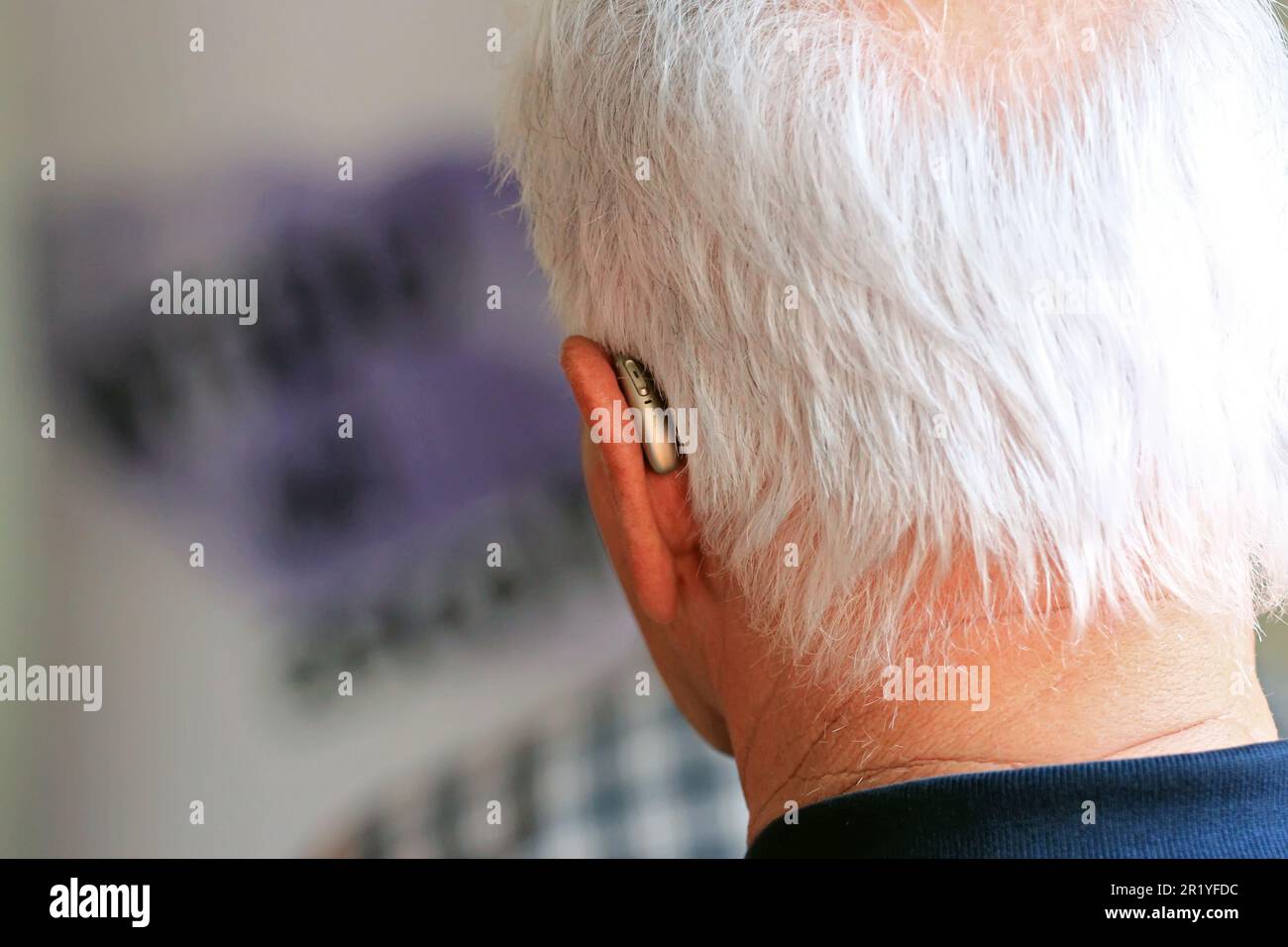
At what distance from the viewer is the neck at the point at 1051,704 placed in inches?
20.6

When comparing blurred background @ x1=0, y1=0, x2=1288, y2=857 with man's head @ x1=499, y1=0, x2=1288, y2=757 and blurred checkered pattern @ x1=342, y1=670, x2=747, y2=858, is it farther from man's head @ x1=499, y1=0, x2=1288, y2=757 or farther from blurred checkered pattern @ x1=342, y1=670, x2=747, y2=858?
man's head @ x1=499, y1=0, x2=1288, y2=757

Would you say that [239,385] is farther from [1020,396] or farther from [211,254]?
[1020,396]

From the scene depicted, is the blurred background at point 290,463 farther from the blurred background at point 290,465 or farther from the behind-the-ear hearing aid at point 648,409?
the behind-the-ear hearing aid at point 648,409

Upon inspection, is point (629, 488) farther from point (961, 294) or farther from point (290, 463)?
point (290, 463)

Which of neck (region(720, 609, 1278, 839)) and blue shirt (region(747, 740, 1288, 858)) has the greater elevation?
neck (region(720, 609, 1278, 839))

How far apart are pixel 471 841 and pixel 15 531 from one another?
71cm

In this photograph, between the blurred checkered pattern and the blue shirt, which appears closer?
the blue shirt

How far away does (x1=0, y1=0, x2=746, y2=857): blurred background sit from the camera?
1.27 metres

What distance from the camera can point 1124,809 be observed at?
0.49 m

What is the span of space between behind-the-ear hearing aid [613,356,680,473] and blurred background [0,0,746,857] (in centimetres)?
79

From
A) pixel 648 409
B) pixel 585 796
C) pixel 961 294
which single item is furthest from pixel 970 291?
pixel 585 796

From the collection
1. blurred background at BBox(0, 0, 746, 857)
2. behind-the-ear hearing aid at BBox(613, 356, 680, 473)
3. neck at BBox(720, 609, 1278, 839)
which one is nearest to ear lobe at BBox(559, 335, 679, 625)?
behind-the-ear hearing aid at BBox(613, 356, 680, 473)

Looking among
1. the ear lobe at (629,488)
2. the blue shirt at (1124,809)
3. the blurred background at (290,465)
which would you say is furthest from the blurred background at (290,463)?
the blue shirt at (1124,809)
